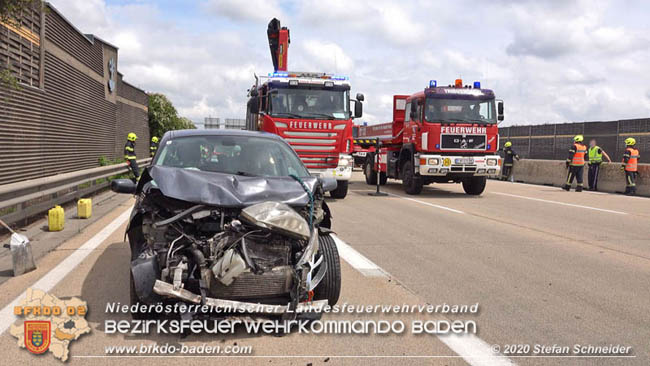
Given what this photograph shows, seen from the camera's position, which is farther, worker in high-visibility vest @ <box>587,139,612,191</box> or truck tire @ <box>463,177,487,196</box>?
worker in high-visibility vest @ <box>587,139,612,191</box>

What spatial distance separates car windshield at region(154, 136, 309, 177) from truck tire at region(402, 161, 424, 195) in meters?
11.2

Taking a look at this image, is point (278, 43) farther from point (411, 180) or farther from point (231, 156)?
point (231, 156)

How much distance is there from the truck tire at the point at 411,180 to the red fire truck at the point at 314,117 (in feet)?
9.14

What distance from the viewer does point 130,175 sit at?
20484 millimetres

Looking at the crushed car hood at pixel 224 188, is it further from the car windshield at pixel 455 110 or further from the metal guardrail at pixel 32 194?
the car windshield at pixel 455 110

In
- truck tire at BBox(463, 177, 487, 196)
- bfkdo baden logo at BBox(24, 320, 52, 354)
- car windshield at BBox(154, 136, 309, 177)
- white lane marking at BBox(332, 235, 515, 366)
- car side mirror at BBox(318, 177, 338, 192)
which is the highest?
car windshield at BBox(154, 136, 309, 177)

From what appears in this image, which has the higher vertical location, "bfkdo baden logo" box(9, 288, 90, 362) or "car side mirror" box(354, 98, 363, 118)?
"car side mirror" box(354, 98, 363, 118)

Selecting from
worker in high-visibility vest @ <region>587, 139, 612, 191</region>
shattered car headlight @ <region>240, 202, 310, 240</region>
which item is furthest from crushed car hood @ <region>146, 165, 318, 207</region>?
worker in high-visibility vest @ <region>587, 139, 612, 191</region>

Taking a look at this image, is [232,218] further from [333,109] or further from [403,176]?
[403,176]

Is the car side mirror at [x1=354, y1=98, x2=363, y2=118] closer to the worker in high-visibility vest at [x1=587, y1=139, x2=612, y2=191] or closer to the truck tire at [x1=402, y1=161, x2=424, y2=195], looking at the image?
the truck tire at [x1=402, y1=161, x2=424, y2=195]

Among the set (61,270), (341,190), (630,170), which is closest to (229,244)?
(61,270)

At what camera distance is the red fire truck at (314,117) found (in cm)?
1409

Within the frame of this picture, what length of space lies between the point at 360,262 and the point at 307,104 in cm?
844

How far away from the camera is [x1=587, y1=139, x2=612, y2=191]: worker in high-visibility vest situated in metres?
18.9
